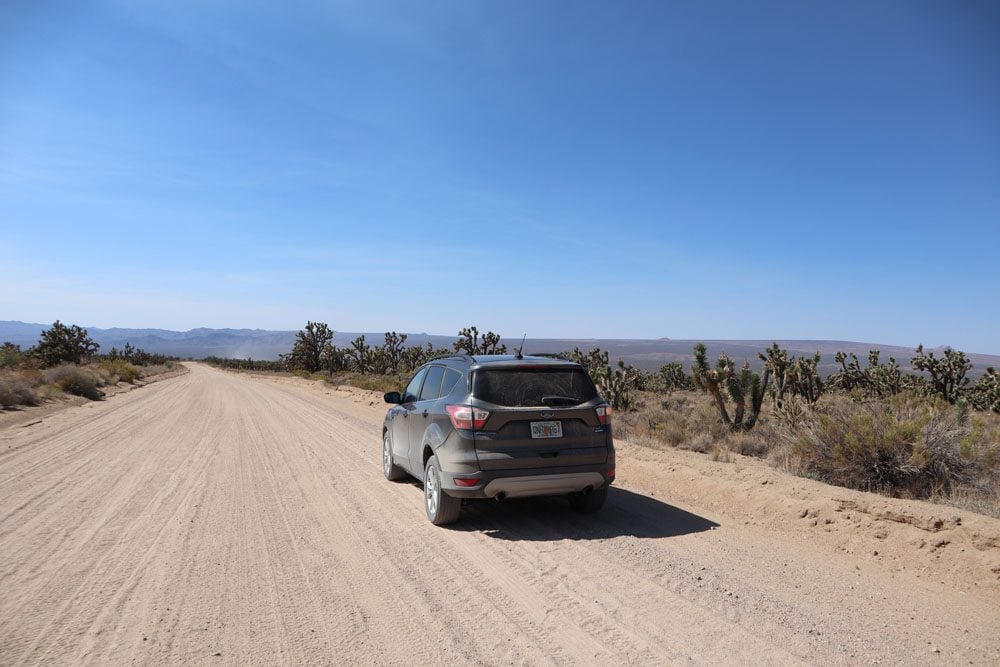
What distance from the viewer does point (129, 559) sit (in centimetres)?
491

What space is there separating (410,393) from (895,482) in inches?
250

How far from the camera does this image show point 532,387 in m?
5.92

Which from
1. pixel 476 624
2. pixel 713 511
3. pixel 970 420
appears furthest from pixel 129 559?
pixel 970 420

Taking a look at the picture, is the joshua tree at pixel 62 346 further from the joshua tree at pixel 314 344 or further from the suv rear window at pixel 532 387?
the suv rear window at pixel 532 387

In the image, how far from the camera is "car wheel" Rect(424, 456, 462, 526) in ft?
19.0

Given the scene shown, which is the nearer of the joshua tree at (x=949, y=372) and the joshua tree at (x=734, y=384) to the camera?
the joshua tree at (x=734, y=384)

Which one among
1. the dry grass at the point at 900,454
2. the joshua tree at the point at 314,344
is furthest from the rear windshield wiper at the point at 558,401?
the joshua tree at the point at 314,344

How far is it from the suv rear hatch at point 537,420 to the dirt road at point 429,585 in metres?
0.83

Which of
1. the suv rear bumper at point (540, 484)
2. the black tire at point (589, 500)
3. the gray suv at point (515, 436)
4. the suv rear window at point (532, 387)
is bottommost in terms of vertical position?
the black tire at point (589, 500)

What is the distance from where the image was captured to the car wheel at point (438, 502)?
Result: 579 centimetres

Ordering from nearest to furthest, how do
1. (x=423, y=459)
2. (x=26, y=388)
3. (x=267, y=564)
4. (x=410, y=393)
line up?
(x=267, y=564), (x=423, y=459), (x=410, y=393), (x=26, y=388)

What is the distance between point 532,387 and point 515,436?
24.0 inches

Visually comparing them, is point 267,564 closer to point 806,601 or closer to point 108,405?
point 806,601

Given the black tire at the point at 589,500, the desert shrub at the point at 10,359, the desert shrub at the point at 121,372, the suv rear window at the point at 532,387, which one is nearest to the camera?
the suv rear window at the point at 532,387
